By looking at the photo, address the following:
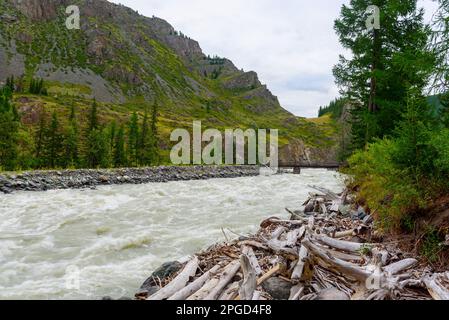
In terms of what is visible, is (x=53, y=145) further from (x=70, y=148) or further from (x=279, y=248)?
(x=279, y=248)

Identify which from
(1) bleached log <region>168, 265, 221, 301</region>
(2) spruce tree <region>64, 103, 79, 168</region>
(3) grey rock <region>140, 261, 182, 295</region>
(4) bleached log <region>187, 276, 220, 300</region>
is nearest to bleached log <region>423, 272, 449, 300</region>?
(4) bleached log <region>187, 276, 220, 300</region>

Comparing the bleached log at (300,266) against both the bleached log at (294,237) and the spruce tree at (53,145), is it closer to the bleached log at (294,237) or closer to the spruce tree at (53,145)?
the bleached log at (294,237)

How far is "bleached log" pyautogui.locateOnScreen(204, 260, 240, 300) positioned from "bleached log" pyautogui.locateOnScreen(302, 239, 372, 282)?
1.34m

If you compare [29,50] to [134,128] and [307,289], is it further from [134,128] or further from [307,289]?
[307,289]

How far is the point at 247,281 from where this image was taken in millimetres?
5711

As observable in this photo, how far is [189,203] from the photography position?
21266 mm

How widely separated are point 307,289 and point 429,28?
344 inches

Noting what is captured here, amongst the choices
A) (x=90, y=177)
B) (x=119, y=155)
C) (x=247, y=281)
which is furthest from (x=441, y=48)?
(x=119, y=155)

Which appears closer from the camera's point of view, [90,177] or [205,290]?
[205,290]

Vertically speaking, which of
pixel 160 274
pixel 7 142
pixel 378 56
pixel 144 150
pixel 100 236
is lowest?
pixel 100 236

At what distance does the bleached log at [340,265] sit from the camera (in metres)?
5.61

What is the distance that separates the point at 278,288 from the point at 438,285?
2.39 meters

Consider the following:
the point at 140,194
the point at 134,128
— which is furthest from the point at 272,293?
the point at 134,128

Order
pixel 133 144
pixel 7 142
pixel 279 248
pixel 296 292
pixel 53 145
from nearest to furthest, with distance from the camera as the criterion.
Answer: pixel 296 292 < pixel 279 248 < pixel 7 142 < pixel 53 145 < pixel 133 144
